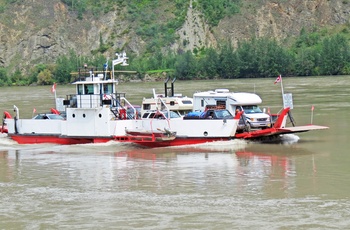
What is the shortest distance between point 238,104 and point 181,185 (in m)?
13.4

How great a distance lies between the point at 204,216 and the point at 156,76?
13919 cm

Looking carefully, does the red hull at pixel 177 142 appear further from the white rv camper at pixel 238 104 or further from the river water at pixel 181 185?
the white rv camper at pixel 238 104

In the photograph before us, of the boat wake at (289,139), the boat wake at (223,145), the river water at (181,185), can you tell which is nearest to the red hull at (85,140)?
the boat wake at (223,145)

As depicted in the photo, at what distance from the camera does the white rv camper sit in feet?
130

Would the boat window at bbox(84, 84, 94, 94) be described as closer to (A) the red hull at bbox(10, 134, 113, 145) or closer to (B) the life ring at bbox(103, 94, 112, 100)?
(B) the life ring at bbox(103, 94, 112, 100)

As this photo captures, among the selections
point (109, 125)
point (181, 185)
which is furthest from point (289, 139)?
point (181, 185)

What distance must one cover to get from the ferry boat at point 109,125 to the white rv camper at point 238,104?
2.09 metres

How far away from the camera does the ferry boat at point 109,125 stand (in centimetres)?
3800

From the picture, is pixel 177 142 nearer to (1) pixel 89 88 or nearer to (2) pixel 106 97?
(2) pixel 106 97

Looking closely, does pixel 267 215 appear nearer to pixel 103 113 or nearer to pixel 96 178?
pixel 96 178

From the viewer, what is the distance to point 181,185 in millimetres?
27953

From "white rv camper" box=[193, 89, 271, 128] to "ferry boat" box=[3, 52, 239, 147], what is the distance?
2094mm

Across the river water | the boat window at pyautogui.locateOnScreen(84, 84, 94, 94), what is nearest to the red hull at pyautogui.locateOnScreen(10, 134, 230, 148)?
the river water

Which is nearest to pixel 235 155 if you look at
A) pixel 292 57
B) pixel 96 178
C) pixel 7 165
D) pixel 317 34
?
pixel 96 178
